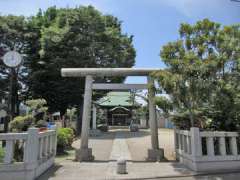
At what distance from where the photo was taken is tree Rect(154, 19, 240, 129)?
7637mm

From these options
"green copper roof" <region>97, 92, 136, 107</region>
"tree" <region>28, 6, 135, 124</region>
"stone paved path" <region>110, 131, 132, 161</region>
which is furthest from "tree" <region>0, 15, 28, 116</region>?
"green copper roof" <region>97, 92, 136, 107</region>

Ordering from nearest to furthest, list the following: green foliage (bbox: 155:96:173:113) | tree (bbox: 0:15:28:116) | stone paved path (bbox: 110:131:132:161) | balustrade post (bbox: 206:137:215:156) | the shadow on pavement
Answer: the shadow on pavement
balustrade post (bbox: 206:137:215:156)
green foliage (bbox: 155:96:173:113)
stone paved path (bbox: 110:131:132:161)
tree (bbox: 0:15:28:116)

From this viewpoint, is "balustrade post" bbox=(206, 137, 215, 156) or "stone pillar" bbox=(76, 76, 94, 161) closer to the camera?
"balustrade post" bbox=(206, 137, 215, 156)

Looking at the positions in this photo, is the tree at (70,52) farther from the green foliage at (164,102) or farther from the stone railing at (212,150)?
the stone railing at (212,150)

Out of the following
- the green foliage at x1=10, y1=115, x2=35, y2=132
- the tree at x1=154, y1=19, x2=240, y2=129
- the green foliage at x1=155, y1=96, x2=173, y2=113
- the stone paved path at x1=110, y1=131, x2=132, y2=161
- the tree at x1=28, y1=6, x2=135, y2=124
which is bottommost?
the stone paved path at x1=110, y1=131, x2=132, y2=161

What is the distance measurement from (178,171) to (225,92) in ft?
9.28

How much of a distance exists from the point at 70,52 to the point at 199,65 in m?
15.5

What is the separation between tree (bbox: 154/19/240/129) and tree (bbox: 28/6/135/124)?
14094 mm

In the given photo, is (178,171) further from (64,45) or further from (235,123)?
(64,45)

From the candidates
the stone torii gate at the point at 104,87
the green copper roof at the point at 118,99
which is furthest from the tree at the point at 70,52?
the green copper roof at the point at 118,99

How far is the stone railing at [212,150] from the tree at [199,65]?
98 cm

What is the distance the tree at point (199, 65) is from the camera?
301 inches


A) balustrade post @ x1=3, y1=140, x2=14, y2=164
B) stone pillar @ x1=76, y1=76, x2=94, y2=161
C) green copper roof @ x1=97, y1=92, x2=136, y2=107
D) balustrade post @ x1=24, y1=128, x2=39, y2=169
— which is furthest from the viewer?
green copper roof @ x1=97, y1=92, x2=136, y2=107

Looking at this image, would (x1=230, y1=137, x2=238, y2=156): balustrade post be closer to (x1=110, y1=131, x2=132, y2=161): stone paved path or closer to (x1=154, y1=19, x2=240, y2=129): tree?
(x1=154, y1=19, x2=240, y2=129): tree
